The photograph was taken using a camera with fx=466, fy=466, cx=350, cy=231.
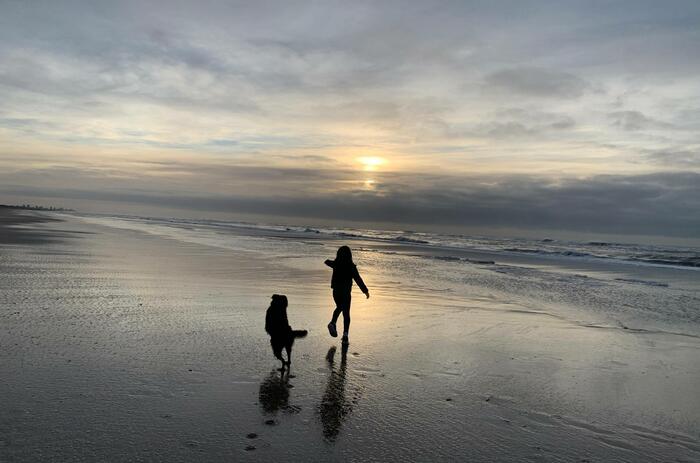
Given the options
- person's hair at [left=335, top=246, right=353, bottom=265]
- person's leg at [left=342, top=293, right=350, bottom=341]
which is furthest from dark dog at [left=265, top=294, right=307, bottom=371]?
person's hair at [left=335, top=246, right=353, bottom=265]

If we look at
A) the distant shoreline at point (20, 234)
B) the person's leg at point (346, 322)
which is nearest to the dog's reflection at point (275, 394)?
the person's leg at point (346, 322)

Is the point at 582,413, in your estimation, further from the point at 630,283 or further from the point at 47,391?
the point at 630,283

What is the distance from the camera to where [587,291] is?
1628cm

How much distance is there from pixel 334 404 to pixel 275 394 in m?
0.69

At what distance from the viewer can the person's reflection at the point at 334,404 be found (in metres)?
4.51

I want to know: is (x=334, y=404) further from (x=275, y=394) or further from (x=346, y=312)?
(x=346, y=312)

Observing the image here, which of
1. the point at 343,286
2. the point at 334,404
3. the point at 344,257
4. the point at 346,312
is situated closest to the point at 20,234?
the point at 344,257

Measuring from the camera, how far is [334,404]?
5098 mm

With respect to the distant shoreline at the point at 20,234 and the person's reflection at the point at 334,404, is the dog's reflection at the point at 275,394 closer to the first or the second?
the person's reflection at the point at 334,404

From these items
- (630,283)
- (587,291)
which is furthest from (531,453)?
(630,283)

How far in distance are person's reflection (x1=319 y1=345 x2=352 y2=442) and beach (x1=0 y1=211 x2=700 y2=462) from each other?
2cm

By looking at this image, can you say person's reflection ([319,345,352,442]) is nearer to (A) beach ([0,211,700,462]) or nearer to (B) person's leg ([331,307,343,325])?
(A) beach ([0,211,700,462])

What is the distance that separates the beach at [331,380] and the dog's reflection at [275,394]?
3 centimetres

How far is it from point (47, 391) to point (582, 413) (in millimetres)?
5786
